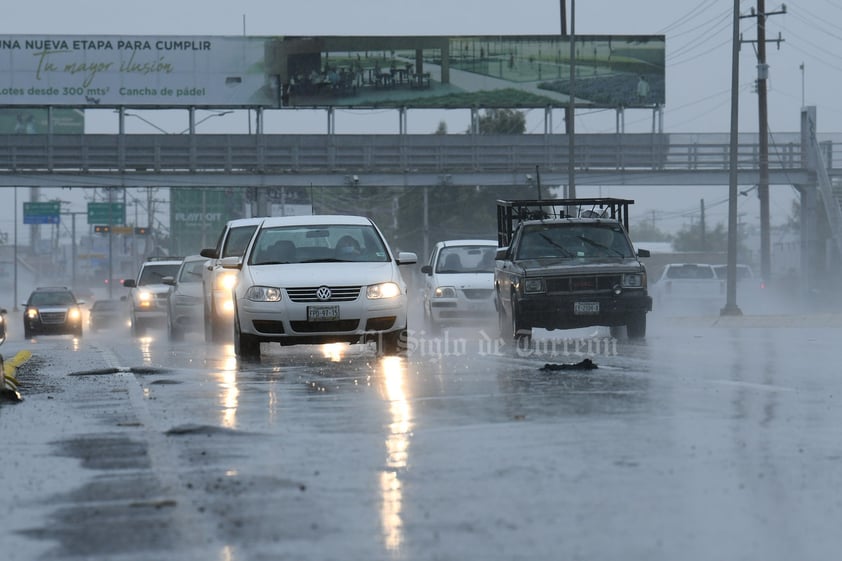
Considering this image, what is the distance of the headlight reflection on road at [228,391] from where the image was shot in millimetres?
10602

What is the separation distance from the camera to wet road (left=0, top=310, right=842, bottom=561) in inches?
241

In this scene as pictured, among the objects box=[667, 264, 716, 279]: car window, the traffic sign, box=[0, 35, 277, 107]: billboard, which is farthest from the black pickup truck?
A: the traffic sign

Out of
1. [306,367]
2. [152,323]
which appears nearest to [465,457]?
[306,367]

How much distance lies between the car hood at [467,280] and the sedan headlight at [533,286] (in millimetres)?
5720

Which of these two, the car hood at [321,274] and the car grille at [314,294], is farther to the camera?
the car hood at [321,274]

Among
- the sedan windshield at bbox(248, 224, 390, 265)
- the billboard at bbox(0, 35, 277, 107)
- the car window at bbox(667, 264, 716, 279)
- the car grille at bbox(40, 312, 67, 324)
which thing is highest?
the billboard at bbox(0, 35, 277, 107)

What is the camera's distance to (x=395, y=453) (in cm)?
860

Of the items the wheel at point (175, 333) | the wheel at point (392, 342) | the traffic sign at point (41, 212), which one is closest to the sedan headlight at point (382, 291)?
the wheel at point (392, 342)

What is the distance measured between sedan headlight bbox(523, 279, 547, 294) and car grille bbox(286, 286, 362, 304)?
451cm

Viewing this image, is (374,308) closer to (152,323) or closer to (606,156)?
(152,323)

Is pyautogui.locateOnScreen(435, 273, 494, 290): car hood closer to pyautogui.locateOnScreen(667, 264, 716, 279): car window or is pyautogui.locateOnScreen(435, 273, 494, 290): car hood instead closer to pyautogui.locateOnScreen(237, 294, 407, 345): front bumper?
pyautogui.locateOnScreen(237, 294, 407, 345): front bumper

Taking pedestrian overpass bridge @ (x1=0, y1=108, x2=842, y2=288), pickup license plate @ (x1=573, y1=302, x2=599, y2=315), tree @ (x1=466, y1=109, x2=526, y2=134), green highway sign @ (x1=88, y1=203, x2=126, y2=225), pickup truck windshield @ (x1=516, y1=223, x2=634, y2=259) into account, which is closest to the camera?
Answer: pickup license plate @ (x1=573, y1=302, x2=599, y2=315)

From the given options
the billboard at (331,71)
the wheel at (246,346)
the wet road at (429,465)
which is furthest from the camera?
the billboard at (331,71)

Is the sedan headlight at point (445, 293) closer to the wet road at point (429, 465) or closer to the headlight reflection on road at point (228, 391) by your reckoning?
the headlight reflection on road at point (228, 391)
